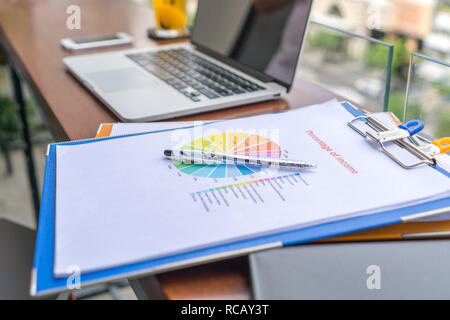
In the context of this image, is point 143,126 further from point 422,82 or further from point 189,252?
point 422,82

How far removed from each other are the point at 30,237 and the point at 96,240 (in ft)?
2.09

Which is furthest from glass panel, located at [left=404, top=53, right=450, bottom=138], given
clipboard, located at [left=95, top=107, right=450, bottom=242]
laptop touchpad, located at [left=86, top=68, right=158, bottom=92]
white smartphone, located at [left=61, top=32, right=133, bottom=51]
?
white smartphone, located at [left=61, top=32, right=133, bottom=51]

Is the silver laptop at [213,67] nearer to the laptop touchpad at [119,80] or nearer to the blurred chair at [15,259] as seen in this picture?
the laptop touchpad at [119,80]

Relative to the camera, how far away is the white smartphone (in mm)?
982

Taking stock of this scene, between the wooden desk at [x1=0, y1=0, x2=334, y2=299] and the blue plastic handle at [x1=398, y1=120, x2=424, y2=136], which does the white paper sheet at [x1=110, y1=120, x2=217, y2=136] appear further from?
the blue plastic handle at [x1=398, y1=120, x2=424, y2=136]

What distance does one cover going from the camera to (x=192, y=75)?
0.75 metres

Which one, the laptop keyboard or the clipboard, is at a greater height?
the laptop keyboard

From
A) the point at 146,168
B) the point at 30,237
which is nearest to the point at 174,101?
the point at 146,168

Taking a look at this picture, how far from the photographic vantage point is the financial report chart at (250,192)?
394mm

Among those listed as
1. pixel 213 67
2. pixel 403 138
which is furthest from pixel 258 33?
pixel 403 138

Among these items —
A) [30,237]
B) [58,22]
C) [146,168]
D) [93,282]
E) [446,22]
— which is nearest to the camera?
[93,282]
